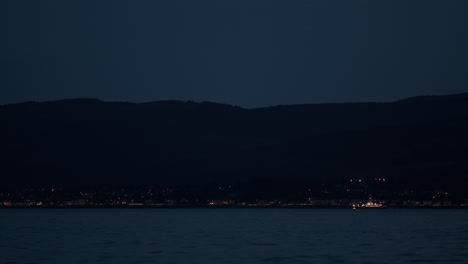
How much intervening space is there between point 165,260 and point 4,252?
12844 mm

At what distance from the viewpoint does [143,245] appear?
77625 mm

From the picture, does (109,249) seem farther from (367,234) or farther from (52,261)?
(367,234)

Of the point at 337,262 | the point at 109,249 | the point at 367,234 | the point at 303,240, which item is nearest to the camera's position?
the point at 337,262

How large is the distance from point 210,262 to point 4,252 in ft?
53.0

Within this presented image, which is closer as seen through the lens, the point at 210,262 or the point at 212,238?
the point at 210,262

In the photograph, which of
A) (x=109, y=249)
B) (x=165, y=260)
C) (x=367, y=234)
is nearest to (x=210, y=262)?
(x=165, y=260)

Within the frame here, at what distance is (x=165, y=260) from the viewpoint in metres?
62.9

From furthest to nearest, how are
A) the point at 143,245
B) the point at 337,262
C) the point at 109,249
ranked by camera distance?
the point at 143,245, the point at 109,249, the point at 337,262

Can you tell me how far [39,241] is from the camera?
80.9m

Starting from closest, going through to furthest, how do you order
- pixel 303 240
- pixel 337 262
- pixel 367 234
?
pixel 337 262 < pixel 303 240 < pixel 367 234

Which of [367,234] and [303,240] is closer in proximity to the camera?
[303,240]

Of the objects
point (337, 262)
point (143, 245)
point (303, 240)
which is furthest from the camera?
point (303, 240)

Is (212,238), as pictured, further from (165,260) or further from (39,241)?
(165,260)

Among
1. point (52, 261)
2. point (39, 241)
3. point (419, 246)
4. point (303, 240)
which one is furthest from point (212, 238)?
point (52, 261)
